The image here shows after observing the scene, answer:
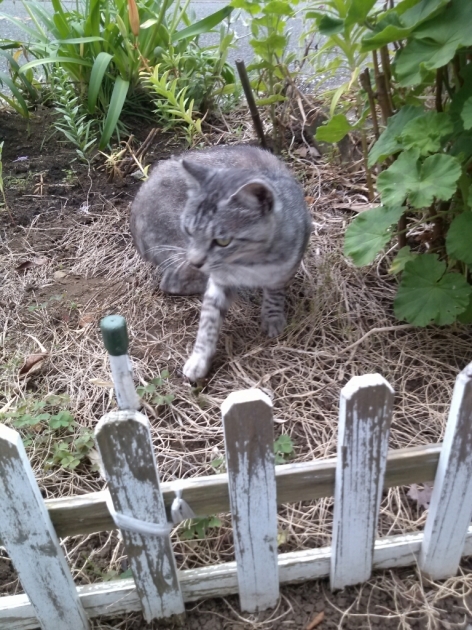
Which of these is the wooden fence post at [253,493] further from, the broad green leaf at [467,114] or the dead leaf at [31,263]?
the dead leaf at [31,263]

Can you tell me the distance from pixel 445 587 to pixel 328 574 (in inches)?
13.6

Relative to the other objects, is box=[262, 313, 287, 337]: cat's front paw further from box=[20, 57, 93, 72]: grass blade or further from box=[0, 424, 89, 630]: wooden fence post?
box=[20, 57, 93, 72]: grass blade

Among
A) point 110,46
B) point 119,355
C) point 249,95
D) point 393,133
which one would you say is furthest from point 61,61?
point 119,355

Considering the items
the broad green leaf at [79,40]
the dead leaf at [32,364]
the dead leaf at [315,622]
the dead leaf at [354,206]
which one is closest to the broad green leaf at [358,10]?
the dead leaf at [354,206]

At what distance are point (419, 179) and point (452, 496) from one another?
3.32ft

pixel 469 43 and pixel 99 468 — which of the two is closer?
pixel 469 43

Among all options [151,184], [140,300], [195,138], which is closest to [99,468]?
[140,300]

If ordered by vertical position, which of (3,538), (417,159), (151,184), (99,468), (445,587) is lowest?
(445,587)

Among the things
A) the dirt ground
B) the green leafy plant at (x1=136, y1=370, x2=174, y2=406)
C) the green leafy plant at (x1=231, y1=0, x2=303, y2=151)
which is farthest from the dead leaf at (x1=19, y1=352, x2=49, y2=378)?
the green leafy plant at (x1=231, y1=0, x2=303, y2=151)

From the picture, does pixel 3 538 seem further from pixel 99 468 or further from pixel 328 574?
pixel 328 574

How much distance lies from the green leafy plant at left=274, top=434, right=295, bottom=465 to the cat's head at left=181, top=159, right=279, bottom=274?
0.71 m

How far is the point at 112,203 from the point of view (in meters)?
3.34

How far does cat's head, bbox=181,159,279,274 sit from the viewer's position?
6.80 feet

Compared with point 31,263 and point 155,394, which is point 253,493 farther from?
point 31,263
